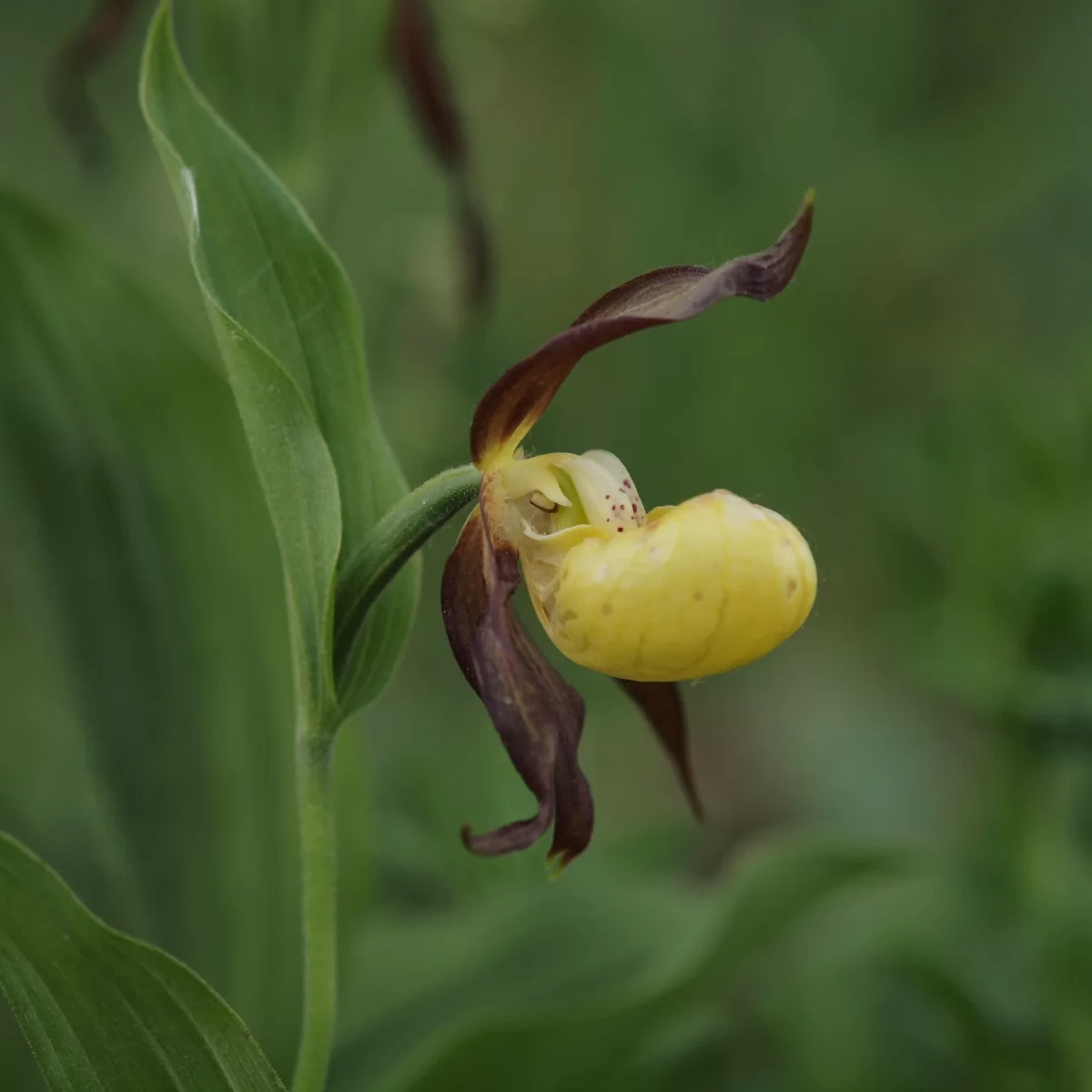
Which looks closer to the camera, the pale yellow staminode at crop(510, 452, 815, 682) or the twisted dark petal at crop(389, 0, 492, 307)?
the pale yellow staminode at crop(510, 452, 815, 682)

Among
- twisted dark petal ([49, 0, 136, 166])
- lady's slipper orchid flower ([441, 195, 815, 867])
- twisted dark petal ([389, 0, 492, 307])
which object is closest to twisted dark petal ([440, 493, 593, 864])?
lady's slipper orchid flower ([441, 195, 815, 867])

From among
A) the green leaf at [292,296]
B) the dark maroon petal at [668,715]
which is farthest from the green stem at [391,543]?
the dark maroon petal at [668,715]

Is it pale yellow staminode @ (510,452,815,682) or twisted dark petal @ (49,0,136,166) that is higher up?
twisted dark petal @ (49,0,136,166)

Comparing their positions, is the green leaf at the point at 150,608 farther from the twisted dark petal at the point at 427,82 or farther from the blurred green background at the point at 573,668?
the twisted dark petal at the point at 427,82

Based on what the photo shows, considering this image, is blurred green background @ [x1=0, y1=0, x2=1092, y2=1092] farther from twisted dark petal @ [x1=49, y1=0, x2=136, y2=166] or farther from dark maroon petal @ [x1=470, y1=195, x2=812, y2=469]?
dark maroon petal @ [x1=470, y1=195, x2=812, y2=469]

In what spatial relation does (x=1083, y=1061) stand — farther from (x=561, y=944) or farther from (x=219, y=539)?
(x=219, y=539)

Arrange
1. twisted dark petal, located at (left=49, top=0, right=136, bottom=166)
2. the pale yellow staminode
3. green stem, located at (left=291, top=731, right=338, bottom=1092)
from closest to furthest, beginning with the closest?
the pale yellow staminode
green stem, located at (left=291, top=731, right=338, bottom=1092)
twisted dark petal, located at (left=49, top=0, right=136, bottom=166)

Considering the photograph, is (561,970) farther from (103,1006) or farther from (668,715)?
(103,1006)

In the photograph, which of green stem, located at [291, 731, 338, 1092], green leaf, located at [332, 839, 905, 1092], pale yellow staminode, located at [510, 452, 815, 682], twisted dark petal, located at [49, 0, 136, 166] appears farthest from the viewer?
twisted dark petal, located at [49, 0, 136, 166]
